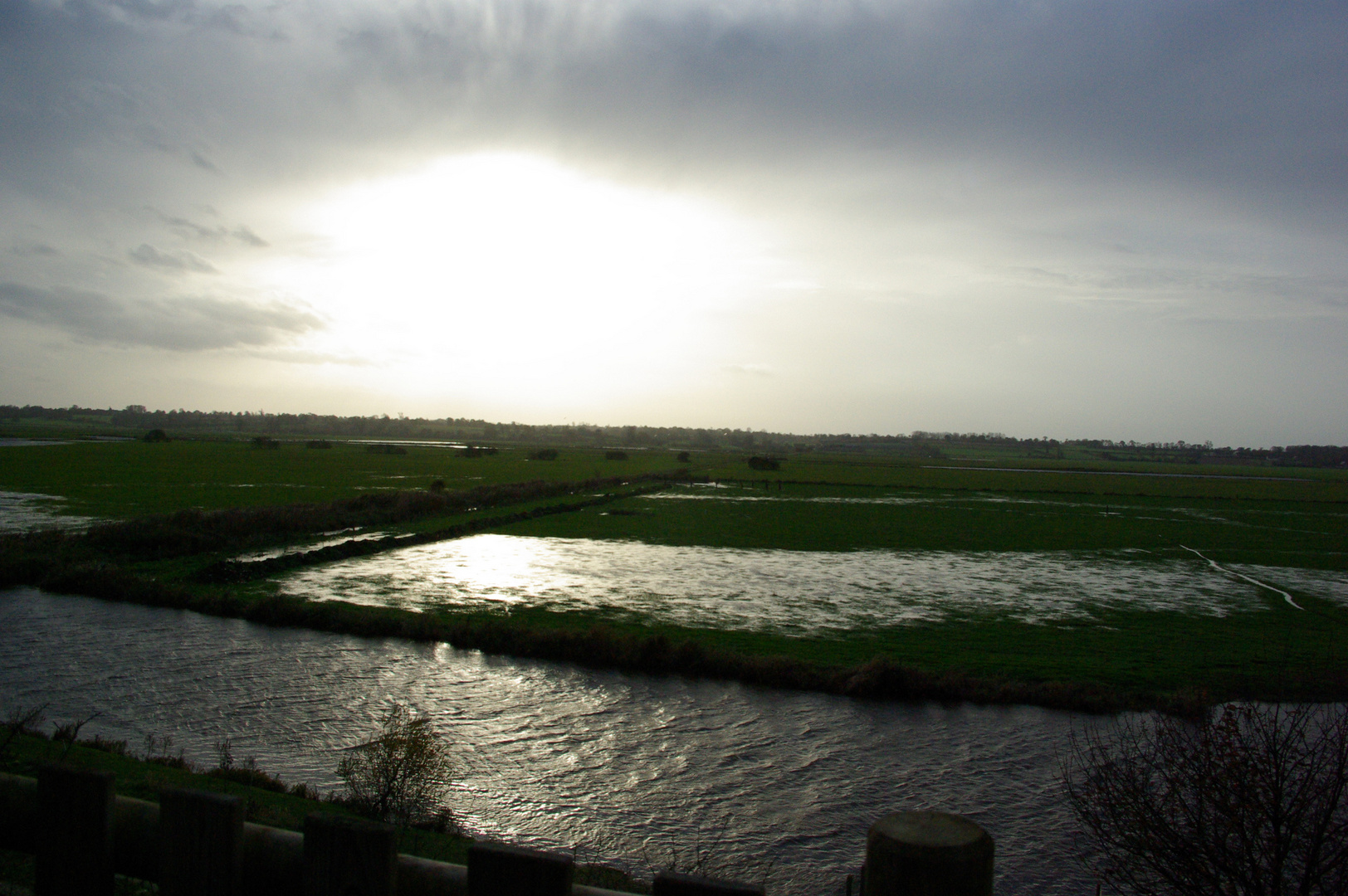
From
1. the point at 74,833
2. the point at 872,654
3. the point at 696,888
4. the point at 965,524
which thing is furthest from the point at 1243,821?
the point at 965,524

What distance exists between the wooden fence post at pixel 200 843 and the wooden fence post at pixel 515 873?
2.47ft

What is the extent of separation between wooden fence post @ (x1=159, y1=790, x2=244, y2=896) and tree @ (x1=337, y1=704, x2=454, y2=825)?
920cm

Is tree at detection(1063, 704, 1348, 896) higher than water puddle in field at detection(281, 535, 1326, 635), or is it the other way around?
tree at detection(1063, 704, 1348, 896)

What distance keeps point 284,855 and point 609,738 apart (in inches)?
535

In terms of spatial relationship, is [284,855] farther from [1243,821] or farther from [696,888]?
[1243,821]

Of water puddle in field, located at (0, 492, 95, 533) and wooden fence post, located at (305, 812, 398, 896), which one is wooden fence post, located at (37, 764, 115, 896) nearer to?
wooden fence post, located at (305, 812, 398, 896)

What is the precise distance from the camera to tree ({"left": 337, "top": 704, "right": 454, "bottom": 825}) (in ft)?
35.8

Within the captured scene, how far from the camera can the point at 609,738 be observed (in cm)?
1514

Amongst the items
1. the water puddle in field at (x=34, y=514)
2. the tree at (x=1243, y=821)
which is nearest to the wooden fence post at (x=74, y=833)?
the tree at (x=1243, y=821)

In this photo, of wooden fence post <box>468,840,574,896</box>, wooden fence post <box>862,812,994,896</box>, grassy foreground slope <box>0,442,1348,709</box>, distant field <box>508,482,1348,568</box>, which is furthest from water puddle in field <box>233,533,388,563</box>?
wooden fence post <box>862,812,994,896</box>

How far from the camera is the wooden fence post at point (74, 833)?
232cm

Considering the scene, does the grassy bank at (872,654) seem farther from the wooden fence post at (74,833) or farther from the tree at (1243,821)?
the wooden fence post at (74,833)

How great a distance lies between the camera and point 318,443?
141250mm

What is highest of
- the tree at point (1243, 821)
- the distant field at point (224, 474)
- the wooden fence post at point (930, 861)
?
the wooden fence post at point (930, 861)
